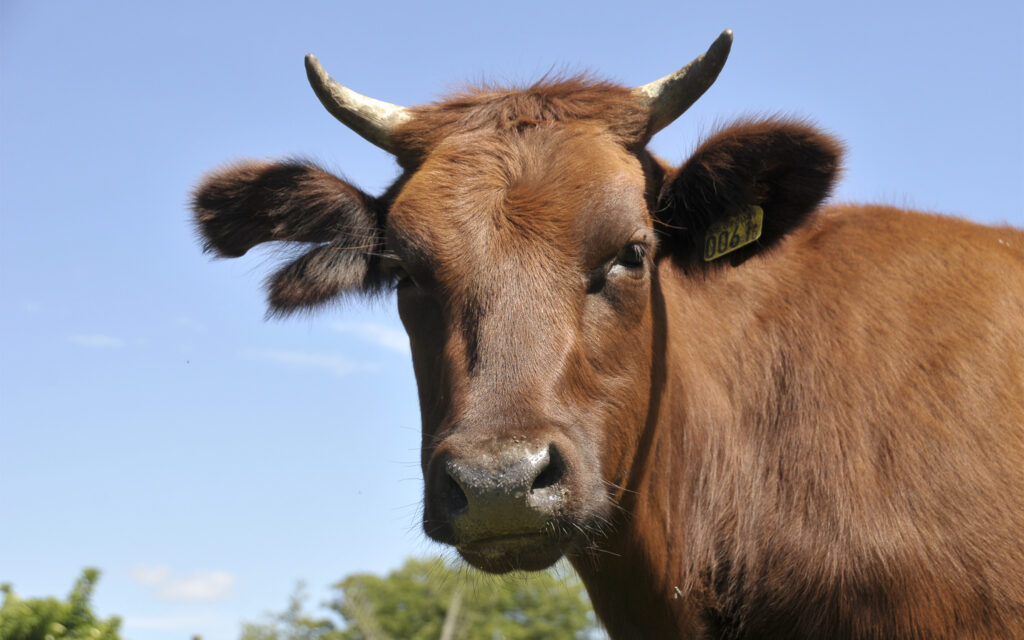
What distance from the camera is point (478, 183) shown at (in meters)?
4.69

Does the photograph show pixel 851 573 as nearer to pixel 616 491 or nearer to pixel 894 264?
pixel 616 491

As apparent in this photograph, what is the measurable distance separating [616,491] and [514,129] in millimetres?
1971

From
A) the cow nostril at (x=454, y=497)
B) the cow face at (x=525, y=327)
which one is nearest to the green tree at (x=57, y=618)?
the cow face at (x=525, y=327)

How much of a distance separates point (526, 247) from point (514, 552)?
54.7 inches

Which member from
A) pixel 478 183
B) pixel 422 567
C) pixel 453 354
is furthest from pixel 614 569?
pixel 422 567

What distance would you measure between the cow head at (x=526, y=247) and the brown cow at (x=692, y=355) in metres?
0.02

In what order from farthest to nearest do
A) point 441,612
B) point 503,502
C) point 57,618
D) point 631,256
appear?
point 441,612 < point 57,618 < point 631,256 < point 503,502

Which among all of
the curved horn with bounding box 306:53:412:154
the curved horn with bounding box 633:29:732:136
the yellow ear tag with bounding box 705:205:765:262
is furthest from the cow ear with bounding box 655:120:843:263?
the curved horn with bounding box 306:53:412:154

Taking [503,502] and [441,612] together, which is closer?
[503,502]

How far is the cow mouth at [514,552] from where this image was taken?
3.76 meters

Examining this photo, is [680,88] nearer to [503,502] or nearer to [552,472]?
[552,472]

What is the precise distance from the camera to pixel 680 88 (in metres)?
5.19

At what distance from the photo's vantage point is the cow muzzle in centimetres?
359

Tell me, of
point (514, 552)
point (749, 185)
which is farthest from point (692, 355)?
point (514, 552)
